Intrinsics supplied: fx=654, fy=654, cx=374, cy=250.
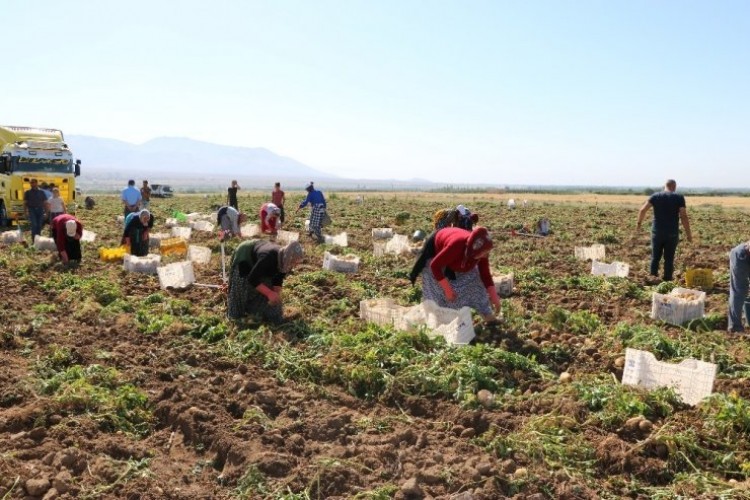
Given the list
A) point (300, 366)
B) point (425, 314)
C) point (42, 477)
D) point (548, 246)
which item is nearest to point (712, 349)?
point (425, 314)

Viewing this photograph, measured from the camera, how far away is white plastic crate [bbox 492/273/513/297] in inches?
328

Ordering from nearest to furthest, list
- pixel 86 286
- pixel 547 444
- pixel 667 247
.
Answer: pixel 547 444, pixel 86 286, pixel 667 247

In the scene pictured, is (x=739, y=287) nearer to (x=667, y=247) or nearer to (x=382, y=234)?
(x=667, y=247)

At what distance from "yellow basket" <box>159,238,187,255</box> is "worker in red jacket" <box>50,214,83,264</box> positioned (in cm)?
141

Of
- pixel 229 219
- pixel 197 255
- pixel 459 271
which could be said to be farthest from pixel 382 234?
pixel 459 271

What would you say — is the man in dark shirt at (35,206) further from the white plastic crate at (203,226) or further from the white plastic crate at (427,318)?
the white plastic crate at (427,318)

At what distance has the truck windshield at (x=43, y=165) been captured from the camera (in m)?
16.8

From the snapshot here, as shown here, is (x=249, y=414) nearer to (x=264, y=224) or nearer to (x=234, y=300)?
(x=234, y=300)

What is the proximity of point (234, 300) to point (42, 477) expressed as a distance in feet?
10.5

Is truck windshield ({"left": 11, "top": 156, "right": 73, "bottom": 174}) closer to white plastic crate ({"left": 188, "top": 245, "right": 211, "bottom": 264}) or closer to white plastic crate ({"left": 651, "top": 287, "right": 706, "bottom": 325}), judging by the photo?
white plastic crate ({"left": 188, "top": 245, "right": 211, "bottom": 264})

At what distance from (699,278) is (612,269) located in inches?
46.4

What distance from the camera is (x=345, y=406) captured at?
4852mm

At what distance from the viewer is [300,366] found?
5449 millimetres

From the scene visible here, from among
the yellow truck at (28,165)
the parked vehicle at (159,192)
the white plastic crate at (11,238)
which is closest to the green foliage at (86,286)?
the white plastic crate at (11,238)
